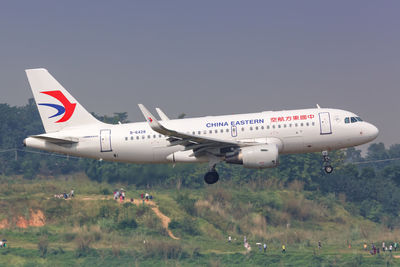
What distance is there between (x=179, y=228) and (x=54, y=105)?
50.2 metres

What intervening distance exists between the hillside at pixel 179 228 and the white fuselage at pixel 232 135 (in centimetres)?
3946

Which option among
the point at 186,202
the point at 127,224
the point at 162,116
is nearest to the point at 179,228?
the point at 186,202

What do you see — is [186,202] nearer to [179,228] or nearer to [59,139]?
[179,228]

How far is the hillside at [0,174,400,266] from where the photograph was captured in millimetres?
96562

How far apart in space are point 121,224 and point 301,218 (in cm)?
3260

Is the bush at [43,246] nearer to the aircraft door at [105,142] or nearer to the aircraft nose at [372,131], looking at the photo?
the aircraft door at [105,142]

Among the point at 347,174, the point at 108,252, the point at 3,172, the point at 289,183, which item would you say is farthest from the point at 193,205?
the point at 3,172

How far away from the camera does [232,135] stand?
55625mm

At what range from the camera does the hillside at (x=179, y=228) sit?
9656 cm

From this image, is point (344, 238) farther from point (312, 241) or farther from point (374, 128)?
point (374, 128)

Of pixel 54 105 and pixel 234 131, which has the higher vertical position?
pixel 54 105

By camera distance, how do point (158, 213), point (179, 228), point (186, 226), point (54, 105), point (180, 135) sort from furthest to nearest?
point (158, 213) < point (186, 226) < point (179, 228) < point (54, 105) < point (180, 135)

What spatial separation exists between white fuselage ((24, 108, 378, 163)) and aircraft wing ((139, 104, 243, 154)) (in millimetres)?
1088

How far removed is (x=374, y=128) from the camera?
57375 millimetres
